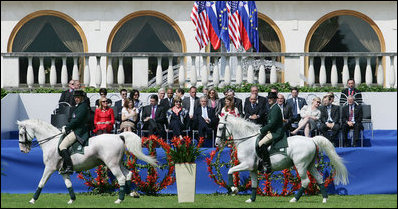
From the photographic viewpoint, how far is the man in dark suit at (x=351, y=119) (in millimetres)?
20172

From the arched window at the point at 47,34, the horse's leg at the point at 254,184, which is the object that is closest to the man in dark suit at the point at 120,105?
the horse's leg at the point at 254,184

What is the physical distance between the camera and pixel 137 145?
1622cm

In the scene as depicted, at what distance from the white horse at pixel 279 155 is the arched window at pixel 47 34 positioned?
45.8ft

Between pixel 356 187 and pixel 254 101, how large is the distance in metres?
3.33

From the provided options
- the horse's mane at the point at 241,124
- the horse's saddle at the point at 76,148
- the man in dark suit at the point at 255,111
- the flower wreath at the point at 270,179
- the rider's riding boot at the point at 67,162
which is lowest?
the flower wreath at the point at 270,179

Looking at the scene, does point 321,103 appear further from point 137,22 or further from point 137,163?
point 137,22

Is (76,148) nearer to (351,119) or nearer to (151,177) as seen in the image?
(151,177)

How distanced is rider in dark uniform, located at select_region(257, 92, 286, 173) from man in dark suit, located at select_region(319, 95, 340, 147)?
3.76 m

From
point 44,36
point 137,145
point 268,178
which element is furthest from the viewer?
point 44,36

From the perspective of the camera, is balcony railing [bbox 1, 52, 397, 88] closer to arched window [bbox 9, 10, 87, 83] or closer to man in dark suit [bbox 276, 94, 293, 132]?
man in dark suit [bbox 276, 94, 293, 132]

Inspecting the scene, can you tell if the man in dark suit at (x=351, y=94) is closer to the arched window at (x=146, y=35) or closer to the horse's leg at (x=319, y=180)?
the horse's leg at (x=319, y=180)

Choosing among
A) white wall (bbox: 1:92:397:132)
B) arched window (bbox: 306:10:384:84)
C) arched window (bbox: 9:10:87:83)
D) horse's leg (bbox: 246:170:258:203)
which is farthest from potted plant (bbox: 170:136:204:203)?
arched window (bbox: 306:10:384:84)

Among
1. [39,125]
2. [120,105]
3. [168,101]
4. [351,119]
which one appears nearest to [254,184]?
[39,125]

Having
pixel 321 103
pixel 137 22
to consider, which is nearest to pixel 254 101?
pixel 321 103
